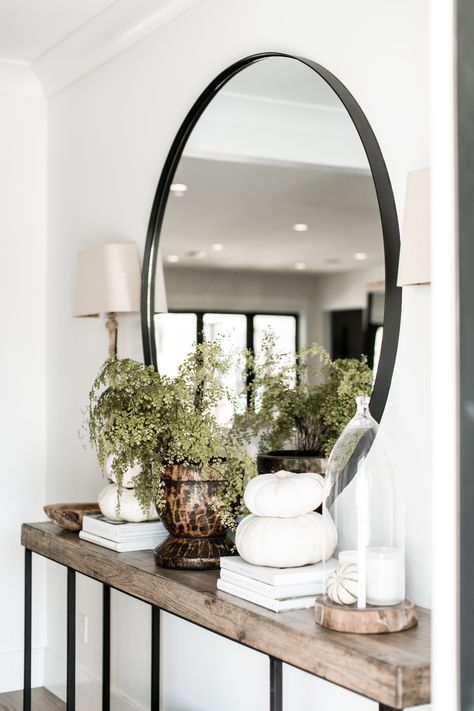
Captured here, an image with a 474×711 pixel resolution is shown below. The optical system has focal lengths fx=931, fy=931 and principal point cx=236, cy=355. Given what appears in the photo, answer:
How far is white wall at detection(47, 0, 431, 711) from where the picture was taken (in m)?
2.15

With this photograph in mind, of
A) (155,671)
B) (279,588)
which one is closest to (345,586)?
(279,588)

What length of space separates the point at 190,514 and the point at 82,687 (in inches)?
63.1

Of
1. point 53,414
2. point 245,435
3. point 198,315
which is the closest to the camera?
point 245,435

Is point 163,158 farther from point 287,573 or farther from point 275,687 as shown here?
point 275,687

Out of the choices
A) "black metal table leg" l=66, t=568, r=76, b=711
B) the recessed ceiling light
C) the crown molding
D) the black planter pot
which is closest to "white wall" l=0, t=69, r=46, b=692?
the crown molding

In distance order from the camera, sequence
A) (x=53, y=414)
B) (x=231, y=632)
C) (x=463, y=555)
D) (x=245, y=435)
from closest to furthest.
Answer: (x=463, y=555) < (x=231, y=632) < (x=245, y=435) < (x=53, y=414)

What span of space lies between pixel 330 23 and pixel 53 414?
7.36 ft

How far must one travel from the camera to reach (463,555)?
4.81 feet

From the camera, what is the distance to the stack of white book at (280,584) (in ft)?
6.55

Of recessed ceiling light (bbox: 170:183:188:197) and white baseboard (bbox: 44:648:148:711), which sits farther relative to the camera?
white baseboard (bbox: 44:648:148:711)

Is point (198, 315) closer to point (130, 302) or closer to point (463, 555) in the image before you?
point (130, 302)

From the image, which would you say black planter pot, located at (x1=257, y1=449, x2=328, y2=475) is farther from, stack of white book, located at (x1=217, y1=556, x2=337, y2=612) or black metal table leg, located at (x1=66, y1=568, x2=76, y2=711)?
black metal table leg, located at (x1=66, y1=568, x2=76, y2=711)

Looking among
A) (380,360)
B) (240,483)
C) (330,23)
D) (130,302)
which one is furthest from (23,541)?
(330,23)

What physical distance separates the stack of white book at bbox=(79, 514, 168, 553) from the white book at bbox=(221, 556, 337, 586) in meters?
0.65
